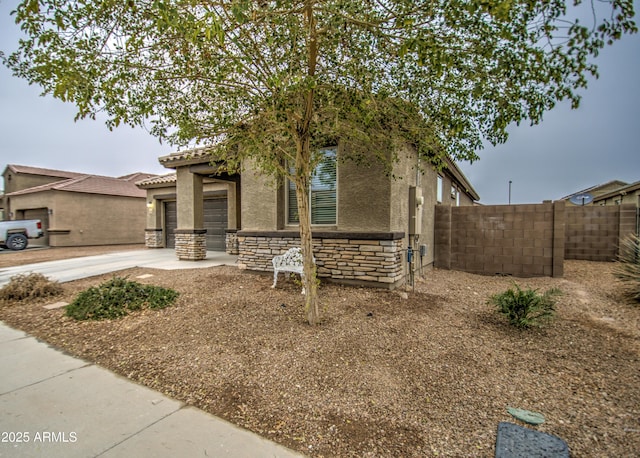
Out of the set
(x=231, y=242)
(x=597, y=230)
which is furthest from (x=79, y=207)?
(x=597, y=230)

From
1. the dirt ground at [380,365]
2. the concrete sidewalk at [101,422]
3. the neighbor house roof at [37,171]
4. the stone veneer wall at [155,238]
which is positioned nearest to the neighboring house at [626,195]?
the dirt ground at [380,365]

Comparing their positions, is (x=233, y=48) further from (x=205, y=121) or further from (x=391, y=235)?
(x=391, y=235)

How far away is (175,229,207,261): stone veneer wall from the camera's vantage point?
10.0m

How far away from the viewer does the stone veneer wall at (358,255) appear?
592 cm

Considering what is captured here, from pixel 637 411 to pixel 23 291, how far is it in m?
8.73

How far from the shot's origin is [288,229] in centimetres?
730

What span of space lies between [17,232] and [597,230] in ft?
80.6

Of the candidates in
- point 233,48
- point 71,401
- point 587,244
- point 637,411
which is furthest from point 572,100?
point 587,244

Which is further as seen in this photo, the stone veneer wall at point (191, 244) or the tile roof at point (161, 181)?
the tile roof at point (161, 181)

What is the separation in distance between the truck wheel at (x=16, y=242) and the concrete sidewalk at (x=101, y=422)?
16455 mm

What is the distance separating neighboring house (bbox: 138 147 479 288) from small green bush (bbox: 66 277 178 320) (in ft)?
8.24

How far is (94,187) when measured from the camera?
1811cm

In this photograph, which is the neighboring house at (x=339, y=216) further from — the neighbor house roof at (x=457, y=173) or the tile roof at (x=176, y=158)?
the neighbor house roof at (x=457, y=173)

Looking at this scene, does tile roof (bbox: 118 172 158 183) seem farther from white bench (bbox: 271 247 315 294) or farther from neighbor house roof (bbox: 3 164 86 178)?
white bench (bbox: 271 247 315 294)
